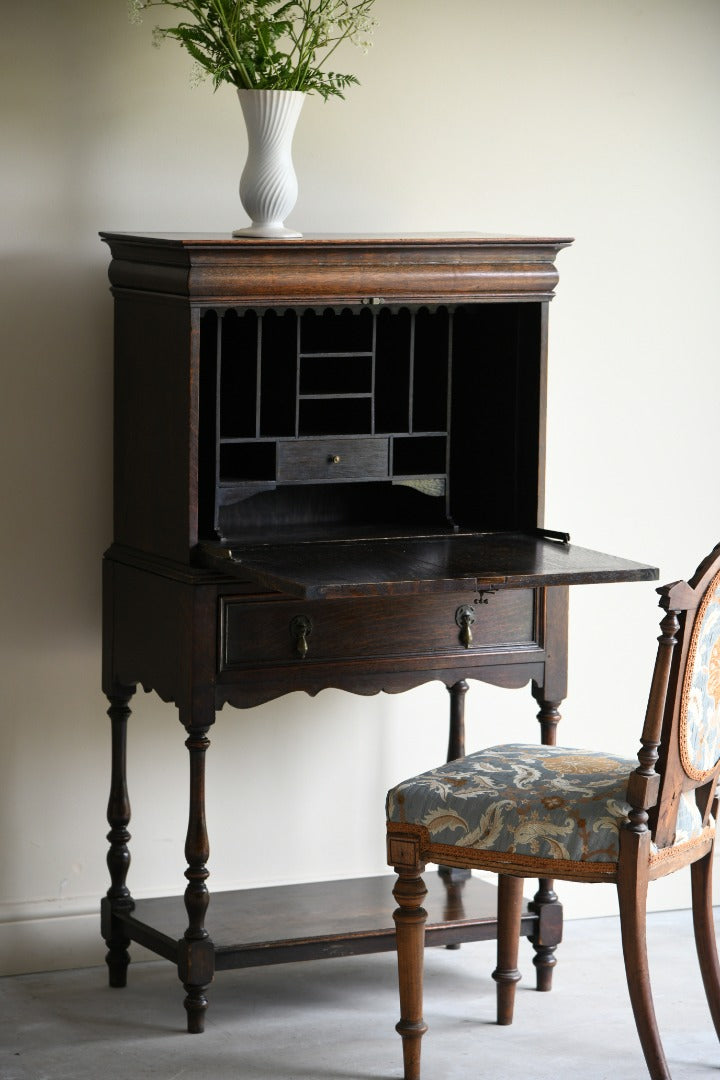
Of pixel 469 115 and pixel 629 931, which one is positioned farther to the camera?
pixel 469 115

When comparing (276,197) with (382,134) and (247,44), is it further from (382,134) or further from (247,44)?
(382,134)

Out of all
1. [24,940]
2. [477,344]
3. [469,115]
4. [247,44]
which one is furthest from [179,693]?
[469,115]

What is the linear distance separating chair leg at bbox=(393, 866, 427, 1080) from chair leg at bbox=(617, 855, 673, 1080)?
37 centimetres

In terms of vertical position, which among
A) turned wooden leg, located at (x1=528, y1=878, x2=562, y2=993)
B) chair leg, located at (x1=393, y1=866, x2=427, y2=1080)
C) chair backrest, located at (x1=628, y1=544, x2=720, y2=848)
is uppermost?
chair backrest, located at (x1=628, y1=544, x2=720, y2=848)

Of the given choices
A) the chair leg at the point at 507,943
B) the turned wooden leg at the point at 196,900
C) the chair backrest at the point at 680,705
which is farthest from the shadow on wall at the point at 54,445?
the chair backrest at the point at 680,705

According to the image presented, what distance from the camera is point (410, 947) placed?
119 inches

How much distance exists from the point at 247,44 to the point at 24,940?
1885 mm

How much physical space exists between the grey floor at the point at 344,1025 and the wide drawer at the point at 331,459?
3.51 feet

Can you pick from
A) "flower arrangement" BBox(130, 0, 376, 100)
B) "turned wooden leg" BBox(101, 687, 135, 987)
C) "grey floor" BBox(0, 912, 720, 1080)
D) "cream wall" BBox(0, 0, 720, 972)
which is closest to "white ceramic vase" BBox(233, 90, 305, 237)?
"flower arrangement" BBox(130, 0, 376, 100)

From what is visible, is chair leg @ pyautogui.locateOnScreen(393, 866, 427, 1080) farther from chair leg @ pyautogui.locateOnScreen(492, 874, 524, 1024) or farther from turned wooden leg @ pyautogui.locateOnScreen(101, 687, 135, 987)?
turned wooden leg @ pyautogui.locateOnScreen(101, 687, 135, 987)

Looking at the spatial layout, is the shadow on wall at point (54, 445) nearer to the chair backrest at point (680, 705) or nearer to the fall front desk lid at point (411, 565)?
the fall front desk lid at point (411, 565)

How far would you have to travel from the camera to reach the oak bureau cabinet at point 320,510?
3.17m

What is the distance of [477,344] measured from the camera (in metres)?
3.64

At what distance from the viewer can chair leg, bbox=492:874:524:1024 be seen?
3379 mm
